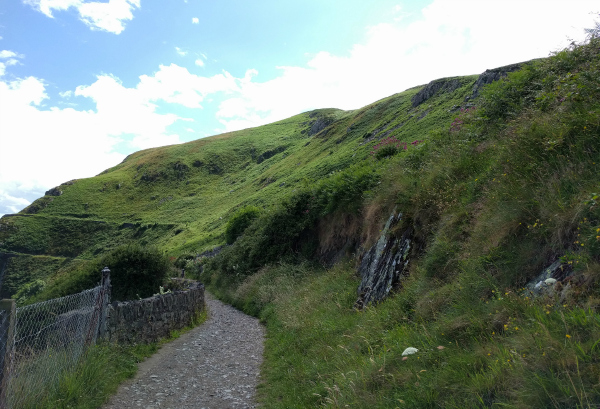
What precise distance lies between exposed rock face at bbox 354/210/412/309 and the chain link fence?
6193 mm

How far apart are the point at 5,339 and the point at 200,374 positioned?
4.89 metres

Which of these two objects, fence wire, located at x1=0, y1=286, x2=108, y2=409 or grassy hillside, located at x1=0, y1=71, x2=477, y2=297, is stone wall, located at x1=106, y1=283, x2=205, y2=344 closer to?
fence wire, located at x1=0, y1=286, x2=108, y2=409

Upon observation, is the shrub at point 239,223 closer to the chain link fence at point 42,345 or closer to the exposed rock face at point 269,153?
the chain link fence at point 42,345

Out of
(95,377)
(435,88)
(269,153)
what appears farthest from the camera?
(269,153)

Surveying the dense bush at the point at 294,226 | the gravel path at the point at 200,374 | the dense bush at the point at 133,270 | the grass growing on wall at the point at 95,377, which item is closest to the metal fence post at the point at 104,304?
the grass growing on wall at the point at 95,377

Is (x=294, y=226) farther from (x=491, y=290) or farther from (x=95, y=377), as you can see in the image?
(x=491, y=290)

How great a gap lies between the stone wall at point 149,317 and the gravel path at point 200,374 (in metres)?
0.61

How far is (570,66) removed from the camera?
26.3 feet

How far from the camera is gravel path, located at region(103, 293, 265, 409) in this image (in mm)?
6797

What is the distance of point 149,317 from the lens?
36.2 feet

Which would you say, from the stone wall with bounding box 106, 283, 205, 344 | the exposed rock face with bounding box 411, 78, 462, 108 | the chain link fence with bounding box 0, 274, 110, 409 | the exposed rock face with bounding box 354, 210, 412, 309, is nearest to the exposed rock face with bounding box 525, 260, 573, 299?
the exposed rock face with bounding box 354, 210, 412, 309

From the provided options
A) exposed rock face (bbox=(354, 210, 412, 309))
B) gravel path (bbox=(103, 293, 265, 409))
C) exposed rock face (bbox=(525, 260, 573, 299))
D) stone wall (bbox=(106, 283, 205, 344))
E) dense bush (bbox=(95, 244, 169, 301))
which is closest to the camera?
exposed rock face (bbox=(525, 260, 573, 299))

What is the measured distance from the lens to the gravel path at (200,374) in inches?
268

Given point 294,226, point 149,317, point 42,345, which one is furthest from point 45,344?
point 294,226
